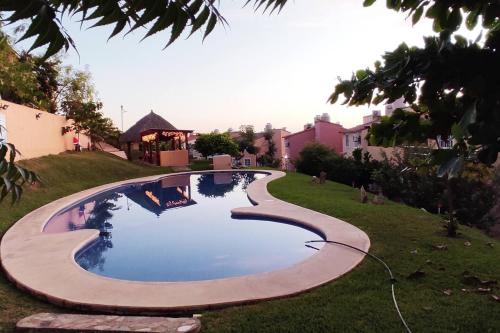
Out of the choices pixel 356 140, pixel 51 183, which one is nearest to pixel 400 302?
pixel 51 183

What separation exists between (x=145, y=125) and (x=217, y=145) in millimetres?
7116

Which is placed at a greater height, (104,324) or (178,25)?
(178,25)

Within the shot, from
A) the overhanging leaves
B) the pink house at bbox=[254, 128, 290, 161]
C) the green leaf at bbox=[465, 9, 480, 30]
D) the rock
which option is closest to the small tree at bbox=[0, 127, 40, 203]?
the overhanging leaves

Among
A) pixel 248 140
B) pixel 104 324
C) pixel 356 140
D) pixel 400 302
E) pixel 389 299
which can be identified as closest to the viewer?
pixel 104 324

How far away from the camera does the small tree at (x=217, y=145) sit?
38.0 meters

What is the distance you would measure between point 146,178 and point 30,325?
20876mm

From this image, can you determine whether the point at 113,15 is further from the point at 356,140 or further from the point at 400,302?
the point at 356,140

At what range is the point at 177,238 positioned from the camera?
11.9m

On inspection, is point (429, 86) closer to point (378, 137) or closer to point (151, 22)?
point (378, 137)

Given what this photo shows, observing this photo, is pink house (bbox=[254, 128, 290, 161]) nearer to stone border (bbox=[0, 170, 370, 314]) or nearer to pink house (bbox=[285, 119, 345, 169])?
pink house (bbox=[285, 119, 345, 169])

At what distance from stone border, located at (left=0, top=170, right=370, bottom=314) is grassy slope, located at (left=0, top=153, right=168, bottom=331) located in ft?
0.87

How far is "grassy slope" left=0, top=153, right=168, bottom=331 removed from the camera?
20.3ft

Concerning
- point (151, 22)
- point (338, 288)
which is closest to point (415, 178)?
point (338, 288)

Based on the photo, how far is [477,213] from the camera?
15227 millimetres
